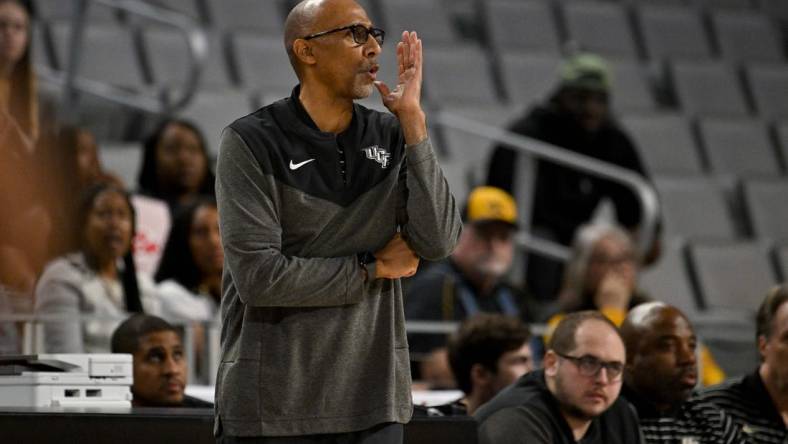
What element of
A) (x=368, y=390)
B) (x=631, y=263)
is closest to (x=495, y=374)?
(x=631, y=263)

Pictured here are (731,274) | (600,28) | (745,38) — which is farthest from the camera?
(745,38)

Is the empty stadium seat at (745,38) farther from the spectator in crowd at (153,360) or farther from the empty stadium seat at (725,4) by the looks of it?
the spectator in crowd at (153,360)

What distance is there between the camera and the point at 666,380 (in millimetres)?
4504

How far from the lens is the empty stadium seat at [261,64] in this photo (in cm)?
803

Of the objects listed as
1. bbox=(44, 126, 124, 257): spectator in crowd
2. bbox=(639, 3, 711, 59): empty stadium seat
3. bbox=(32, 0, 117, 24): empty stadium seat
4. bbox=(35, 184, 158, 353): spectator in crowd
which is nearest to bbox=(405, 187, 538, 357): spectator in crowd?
bbox=(35, 184, 158, 353): spectator in crowd

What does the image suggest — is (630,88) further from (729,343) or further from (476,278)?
(476,278)

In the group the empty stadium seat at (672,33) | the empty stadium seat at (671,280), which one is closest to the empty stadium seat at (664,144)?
the empty stadium seat at (672,33)

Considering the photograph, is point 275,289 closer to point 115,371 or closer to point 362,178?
point 362,178

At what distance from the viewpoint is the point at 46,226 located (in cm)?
553

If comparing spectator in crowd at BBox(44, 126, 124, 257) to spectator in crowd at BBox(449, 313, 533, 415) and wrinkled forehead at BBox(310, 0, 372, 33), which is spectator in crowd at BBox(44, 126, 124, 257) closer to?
spectator in crowd at BBox(449, 313, 533, 415)

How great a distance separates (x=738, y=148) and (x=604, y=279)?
10.6 ft

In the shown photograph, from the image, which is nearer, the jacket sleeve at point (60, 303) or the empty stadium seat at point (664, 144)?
the jacket sleeve at point (60, 303)

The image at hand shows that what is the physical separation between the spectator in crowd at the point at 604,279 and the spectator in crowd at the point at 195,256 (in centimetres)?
136

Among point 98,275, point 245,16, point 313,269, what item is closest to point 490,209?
point 98,275
